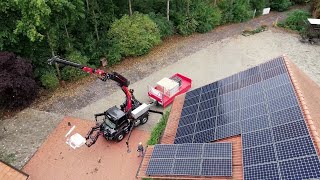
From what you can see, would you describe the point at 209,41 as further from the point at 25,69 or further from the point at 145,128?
the point at 25,69

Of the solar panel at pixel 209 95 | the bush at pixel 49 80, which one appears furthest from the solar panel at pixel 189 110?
the bush at pixel 49 80

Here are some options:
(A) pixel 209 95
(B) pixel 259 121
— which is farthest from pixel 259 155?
(A) pixel 209 95

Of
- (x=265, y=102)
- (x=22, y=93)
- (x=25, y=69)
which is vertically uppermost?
(x=265, y=102)

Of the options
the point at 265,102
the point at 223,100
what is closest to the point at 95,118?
the point at 223,100

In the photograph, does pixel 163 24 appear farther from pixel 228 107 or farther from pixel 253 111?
pixel 253 111

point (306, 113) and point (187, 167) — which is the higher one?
point (306, 113)

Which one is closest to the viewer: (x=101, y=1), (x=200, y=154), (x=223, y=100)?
(x=200, y=154)

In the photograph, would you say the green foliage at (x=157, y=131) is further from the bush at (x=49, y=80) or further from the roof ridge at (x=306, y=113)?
the bush at (x=49, y=80)
